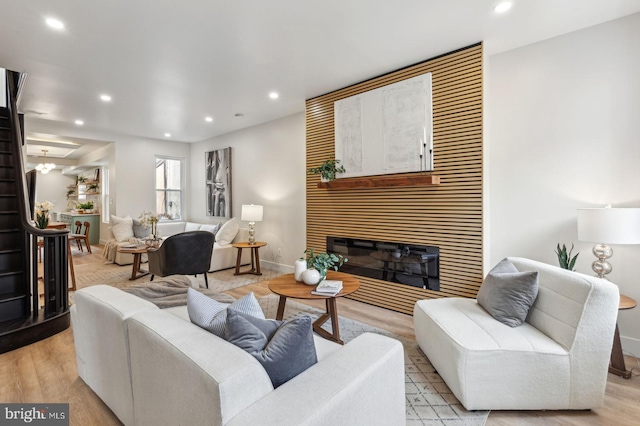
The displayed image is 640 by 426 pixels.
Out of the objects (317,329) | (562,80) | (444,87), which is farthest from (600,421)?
(444,87)

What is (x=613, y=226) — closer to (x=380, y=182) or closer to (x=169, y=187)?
(x=380, y=182)

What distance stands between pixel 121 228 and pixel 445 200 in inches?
236

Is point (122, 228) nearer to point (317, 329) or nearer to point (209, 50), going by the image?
point (209, 50)

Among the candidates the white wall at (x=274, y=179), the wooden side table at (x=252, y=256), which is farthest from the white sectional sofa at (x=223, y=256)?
the wooden side table at (x=252, y=256)

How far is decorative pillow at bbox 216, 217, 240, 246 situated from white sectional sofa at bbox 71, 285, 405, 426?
406 cm

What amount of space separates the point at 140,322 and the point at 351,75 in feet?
10.8

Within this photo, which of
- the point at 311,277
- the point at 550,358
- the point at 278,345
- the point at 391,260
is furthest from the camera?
the point at 391,260

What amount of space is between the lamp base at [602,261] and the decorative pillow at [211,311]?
2.59 metres

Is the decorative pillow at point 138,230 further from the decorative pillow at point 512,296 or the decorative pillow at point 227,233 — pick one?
the decorative pillow at point 512,296

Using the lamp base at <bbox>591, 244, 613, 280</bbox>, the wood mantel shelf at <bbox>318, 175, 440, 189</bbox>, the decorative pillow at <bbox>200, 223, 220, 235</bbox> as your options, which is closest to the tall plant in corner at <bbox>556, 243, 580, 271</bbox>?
the lamp base at <bbox>591, 244, 613, 280</bbox>

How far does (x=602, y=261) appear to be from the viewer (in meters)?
2.34

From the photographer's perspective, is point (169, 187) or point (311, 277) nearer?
point (311, 277)

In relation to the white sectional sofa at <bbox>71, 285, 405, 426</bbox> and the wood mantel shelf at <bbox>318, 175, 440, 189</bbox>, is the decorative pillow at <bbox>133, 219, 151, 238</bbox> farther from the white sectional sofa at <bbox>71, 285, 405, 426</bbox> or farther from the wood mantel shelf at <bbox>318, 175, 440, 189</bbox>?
the white sectional sofa at <bbox>71, 285, 405, 426</bbox>

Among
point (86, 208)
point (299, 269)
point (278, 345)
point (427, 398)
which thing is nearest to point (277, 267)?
point (299, 269)
